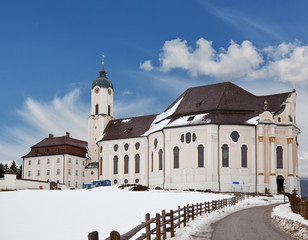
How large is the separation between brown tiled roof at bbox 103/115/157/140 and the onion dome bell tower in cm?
242

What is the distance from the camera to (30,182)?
82000mm

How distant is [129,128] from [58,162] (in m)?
20.7

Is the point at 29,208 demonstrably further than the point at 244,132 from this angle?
No

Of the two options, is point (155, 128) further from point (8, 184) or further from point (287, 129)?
point (8, 184)

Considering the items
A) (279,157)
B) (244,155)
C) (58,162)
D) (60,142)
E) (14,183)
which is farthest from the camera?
(60,142)

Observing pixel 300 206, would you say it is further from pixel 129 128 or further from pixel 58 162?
pixel 58 162

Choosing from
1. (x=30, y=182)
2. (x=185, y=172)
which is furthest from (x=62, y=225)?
(x=30, y=182)

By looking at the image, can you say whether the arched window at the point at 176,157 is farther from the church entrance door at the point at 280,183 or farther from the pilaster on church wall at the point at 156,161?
the church entrance door at the point at 280,183

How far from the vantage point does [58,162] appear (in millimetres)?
97188

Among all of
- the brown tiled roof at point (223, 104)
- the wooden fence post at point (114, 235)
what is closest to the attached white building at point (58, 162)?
the brown tiled roof at point (223, 104)

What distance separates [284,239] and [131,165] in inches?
2527

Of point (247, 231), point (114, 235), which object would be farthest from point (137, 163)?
point (114, 235)

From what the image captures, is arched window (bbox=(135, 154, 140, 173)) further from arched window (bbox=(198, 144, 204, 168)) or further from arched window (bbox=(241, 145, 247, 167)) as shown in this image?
arched window (bbox=(241, 145, 247, 167))

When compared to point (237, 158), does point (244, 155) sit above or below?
above
